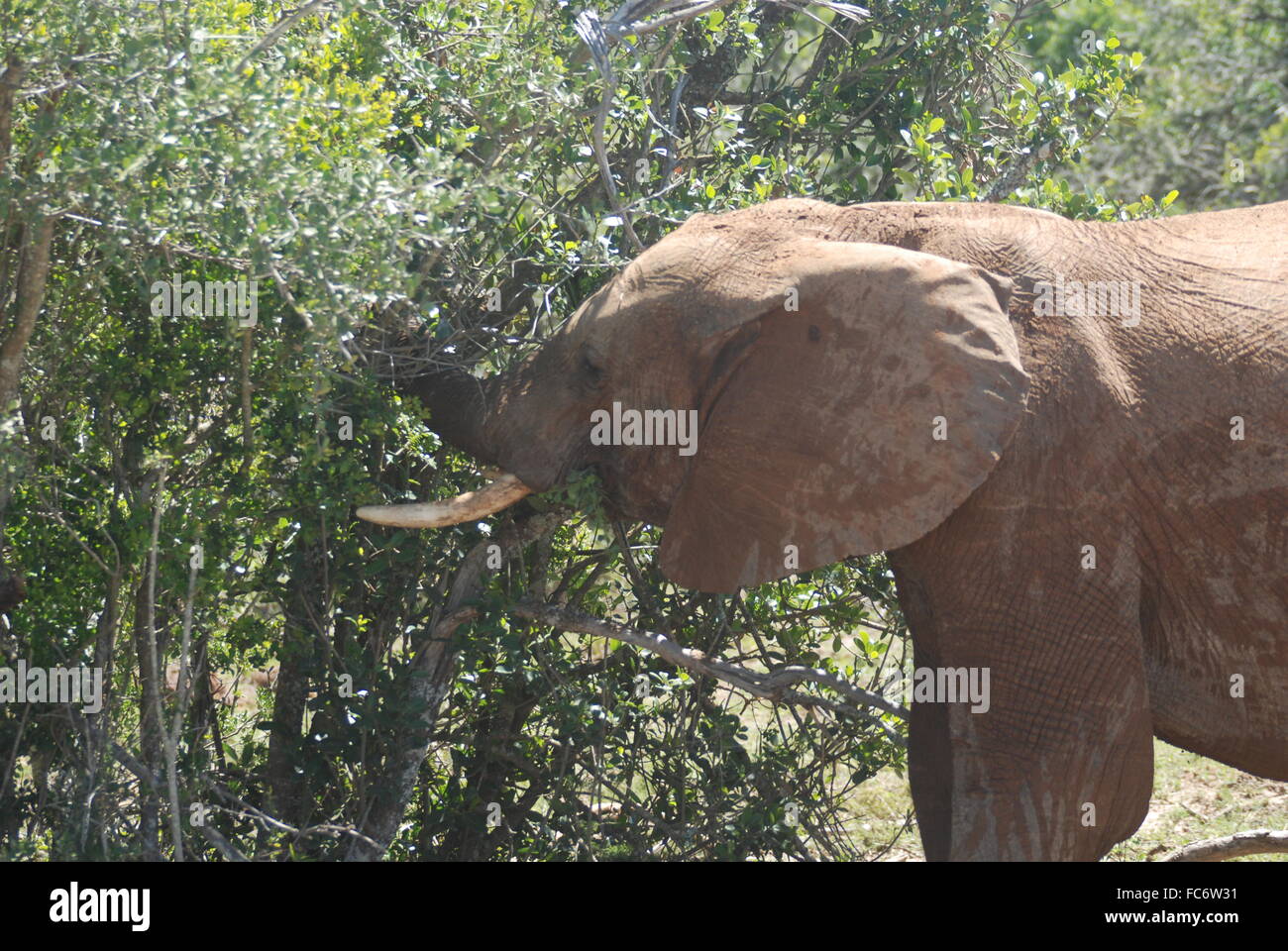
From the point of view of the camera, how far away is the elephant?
4934 millimetres

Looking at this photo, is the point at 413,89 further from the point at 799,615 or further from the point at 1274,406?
the point at 1274,406

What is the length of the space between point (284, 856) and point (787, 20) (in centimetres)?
426

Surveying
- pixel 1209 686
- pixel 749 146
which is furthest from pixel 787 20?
pixel 1209 686

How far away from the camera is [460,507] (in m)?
5.39

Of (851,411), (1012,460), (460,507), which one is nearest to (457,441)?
(460,507)

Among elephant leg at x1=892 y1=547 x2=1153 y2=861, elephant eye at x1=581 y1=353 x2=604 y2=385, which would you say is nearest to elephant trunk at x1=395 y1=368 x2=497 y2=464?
elephant eye at x1=581 y1=353 x2=604 y2=385

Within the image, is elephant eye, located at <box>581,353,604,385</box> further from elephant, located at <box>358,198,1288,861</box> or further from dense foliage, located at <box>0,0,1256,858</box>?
dense foliage, located at <box>0,0,1256,858</box>

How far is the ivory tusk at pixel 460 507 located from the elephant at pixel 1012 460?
0.05 feet

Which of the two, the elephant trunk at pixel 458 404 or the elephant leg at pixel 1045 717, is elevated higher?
the elephant trunk at pixel 458 404

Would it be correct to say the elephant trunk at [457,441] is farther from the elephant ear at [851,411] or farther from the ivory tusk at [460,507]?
the elephant ear at [851,411]

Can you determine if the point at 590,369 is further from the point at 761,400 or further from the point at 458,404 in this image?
the point at 761,400

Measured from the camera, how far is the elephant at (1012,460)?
493 centimetres

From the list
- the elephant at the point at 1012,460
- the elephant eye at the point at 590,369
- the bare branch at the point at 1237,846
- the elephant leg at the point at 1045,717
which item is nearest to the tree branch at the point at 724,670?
the elephant at the point at 1012,460

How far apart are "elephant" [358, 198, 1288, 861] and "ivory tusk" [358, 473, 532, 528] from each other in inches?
0.7
